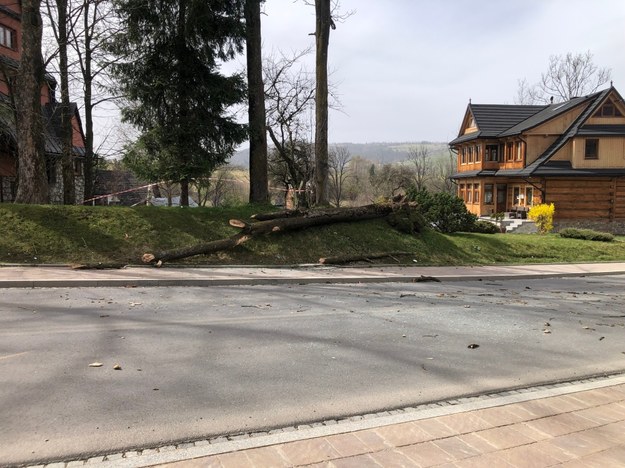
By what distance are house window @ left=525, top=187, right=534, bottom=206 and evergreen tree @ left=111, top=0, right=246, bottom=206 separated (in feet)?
90.6

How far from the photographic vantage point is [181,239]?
1320 cm

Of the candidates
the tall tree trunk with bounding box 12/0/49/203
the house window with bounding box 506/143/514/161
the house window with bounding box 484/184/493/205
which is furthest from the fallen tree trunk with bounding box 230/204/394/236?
the house window with bounding box 484/184/493/205

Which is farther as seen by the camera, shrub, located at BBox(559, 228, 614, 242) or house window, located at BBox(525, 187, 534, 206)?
house window, located at BBox(525, 187, 534, 206)

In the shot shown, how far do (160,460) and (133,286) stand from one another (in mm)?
6890

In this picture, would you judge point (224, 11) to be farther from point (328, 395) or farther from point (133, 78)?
point (328, 395)

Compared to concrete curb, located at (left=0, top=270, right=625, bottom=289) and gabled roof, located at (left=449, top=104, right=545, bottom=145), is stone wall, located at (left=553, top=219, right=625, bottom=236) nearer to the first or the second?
gabled roof, located at (left=449, top=104, right=545, bottom=145)

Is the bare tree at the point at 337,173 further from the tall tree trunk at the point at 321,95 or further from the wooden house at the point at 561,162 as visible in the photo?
the tall tree trunk at the point at 321,95

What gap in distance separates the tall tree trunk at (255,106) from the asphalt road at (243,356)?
9.31 m

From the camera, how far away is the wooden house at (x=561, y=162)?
3500 cm

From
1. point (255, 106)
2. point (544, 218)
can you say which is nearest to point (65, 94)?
point (255, 106)

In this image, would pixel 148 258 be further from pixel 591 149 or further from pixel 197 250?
pixel 591 149

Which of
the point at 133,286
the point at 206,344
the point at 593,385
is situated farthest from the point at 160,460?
the point at 133,286

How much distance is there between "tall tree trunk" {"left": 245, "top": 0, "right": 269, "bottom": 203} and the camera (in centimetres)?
1794

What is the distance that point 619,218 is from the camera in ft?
116
